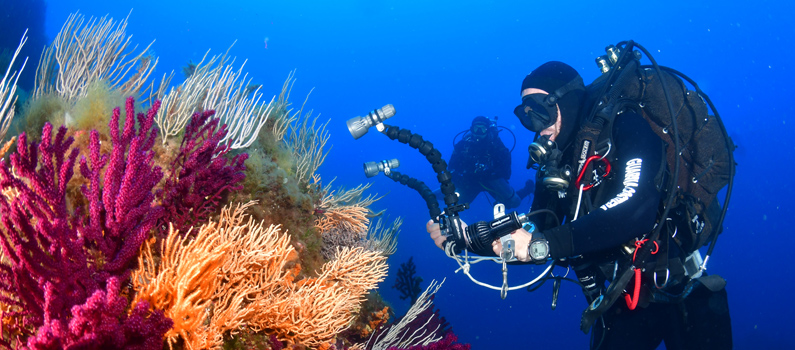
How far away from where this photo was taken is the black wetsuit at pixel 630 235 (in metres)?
2.82

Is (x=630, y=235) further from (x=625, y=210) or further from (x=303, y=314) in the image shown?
(x=303, y=314)

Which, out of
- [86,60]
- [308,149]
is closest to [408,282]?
[308,149]

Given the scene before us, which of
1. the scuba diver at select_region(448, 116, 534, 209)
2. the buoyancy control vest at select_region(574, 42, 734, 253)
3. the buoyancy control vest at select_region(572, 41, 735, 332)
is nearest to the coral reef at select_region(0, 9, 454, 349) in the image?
the buoyancy control vest at select_region(572, 41, 735, 332)

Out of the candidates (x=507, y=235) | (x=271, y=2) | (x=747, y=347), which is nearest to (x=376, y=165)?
(x=507, y=235)

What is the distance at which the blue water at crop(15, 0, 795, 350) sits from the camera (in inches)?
1345

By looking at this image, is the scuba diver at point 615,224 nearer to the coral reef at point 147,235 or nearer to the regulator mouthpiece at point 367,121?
the regulator mouthpiece at point 367,121

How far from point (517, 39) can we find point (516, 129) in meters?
30.9

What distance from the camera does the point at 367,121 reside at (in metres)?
3.27

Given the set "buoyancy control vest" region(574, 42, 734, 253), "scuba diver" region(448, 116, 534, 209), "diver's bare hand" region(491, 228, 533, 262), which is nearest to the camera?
"diver's bare hand" region(491, 228, 533, 262)

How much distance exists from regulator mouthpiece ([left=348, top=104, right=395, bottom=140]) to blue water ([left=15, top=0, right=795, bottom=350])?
88.5ft

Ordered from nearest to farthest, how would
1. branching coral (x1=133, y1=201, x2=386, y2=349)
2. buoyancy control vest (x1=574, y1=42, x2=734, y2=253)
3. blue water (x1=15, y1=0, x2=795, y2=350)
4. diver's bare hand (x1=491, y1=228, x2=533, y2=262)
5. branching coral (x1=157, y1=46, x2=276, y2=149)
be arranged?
branching coral (x1=133, y1=201, x2=386, y2=349), diver's bare hand (x1=491, y1=228, x2=533, y2=262), branching coral (x1=157, y1=46, x2=276, y2=149), buoyancy control vest (x1=574, y1=42, x2=734, y2=253), blue water (x1=15, y1=0, x2=795, y2=350)

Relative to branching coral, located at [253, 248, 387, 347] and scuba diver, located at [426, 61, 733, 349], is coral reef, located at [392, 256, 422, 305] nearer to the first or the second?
scuba diver, located at [426, 61, 733, 349]

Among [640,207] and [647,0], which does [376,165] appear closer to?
[640,207]

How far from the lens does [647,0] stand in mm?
77250
